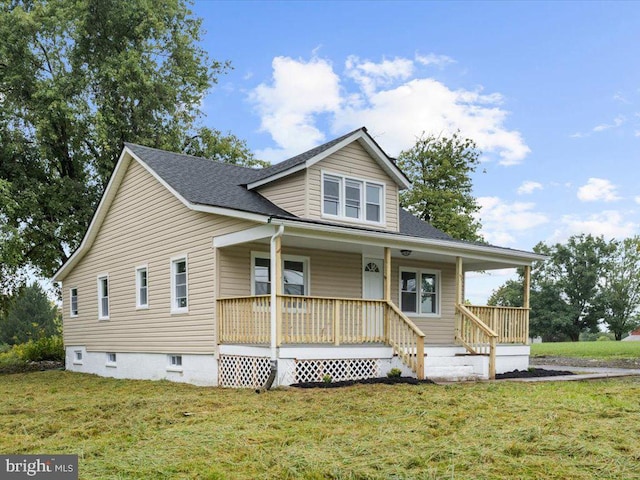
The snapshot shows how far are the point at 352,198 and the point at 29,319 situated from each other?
49.5 meters

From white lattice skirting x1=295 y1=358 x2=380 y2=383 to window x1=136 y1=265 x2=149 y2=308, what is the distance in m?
6.52

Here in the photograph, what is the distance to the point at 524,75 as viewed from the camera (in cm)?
1656

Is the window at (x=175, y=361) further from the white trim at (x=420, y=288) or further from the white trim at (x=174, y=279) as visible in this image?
the white trim at (x=420, y=288)

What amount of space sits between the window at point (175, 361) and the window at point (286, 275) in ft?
9.53

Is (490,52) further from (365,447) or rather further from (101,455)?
(101,455)

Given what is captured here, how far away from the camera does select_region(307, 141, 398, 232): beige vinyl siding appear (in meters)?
15.1

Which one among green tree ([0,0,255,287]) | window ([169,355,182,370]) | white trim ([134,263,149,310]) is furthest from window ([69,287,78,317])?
window ([169,355,182,370])

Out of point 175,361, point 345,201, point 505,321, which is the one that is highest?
point 345,201

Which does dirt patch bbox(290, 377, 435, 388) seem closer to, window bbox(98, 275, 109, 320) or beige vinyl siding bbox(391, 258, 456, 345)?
beige vinyl siding bbox(391, 258, 456, 345)

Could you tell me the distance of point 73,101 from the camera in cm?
2420

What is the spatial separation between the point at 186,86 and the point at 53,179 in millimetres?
7306

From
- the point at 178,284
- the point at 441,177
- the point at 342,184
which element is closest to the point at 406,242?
the point at 342,184

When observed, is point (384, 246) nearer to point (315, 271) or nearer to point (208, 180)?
point (315, 271)

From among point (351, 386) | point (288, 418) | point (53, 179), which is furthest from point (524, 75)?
point (53, 179)
